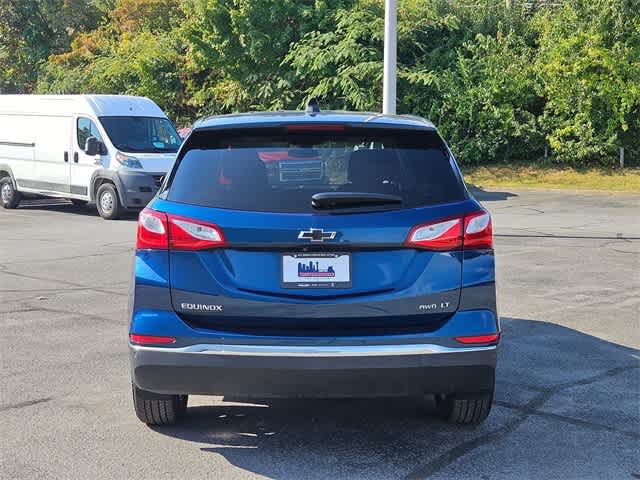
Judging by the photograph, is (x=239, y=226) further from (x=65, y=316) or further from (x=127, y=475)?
(x=65, y=316)

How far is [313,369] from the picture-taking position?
175 inches

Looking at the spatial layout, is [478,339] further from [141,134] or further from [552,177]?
[552,177]

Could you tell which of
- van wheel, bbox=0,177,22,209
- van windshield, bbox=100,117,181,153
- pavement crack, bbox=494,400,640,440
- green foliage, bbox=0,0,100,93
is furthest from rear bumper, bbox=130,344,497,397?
green foliage, bbox=0,0,100,93

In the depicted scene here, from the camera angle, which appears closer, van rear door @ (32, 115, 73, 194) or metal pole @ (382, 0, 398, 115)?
metal pole @ (382, 0, 398, 115)

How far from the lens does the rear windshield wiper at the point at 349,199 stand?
4.61 meters

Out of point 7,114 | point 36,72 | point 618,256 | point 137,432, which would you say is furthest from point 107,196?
point 36,72

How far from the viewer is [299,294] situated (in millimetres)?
4520

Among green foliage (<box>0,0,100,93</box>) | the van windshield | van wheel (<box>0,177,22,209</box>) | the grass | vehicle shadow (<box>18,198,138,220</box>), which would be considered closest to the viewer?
the van windshield

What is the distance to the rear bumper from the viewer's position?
4465 millimetres

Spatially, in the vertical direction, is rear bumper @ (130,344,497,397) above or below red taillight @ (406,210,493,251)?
below

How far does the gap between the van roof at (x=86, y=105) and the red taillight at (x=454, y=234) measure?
14574 millimetres

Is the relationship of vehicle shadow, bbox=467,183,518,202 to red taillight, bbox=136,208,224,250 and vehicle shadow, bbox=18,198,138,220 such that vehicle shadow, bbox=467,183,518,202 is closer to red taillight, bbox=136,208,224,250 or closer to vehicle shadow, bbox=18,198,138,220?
vehicle shadow, bbox=18,198,138,220

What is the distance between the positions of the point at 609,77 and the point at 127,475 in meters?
22.8

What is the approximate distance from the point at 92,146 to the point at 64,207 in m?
3.46
